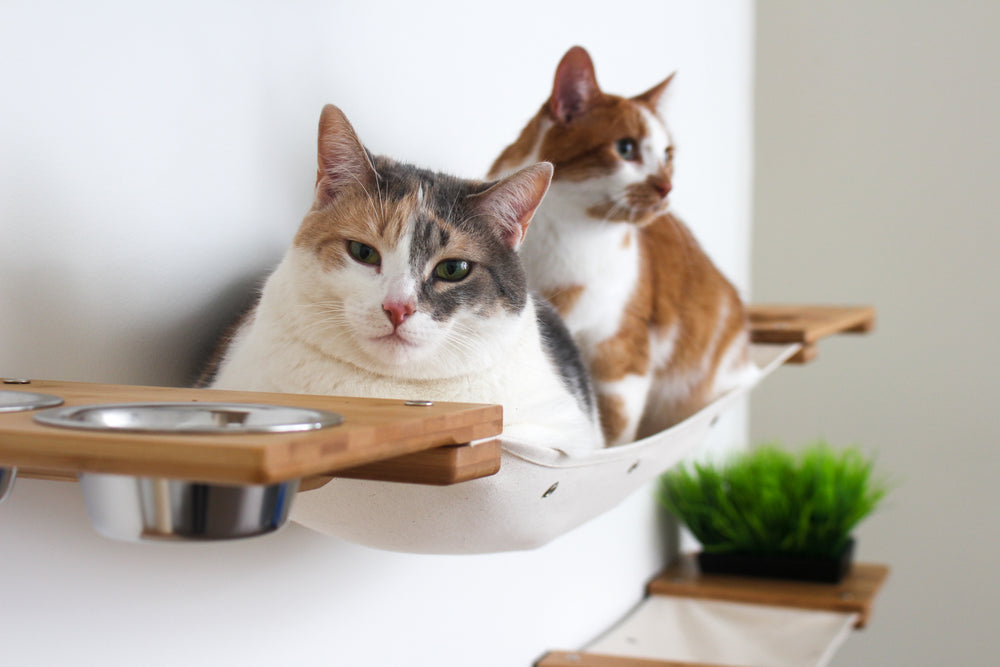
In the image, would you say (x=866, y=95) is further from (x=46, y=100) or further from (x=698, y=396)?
(x=46, y=100)

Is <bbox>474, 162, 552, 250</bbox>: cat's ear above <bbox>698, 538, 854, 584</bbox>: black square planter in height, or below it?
above

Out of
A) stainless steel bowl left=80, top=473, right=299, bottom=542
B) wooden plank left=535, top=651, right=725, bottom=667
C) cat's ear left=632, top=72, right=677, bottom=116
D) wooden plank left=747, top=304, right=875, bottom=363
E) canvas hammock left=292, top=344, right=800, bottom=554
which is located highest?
cat's ear left=632, top=72, right=677, bottom=116

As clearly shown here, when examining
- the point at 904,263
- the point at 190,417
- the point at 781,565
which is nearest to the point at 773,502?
the point at 781,565

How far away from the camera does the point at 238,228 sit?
84 centimetres

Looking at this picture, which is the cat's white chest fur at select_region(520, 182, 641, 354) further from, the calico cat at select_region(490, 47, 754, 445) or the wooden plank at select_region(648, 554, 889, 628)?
the wooden plank at select_region(648, 554, 889, 628)

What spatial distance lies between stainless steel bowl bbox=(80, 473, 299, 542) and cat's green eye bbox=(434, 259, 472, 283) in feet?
0.90

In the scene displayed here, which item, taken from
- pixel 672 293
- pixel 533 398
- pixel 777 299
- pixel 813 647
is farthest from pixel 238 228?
pixel 777 299

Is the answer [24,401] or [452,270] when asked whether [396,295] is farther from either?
[24,401]

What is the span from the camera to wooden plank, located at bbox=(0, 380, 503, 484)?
0.38 m

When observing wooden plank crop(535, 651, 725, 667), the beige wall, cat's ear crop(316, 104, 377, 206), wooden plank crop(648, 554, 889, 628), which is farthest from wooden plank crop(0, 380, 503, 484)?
the beige wall

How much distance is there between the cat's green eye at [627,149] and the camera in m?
1.00

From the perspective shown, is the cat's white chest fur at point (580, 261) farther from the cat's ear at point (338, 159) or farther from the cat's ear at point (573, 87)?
the cat's ear at point (338, 159)

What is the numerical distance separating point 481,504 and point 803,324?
3.44 ft

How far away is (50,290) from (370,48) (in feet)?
1.55
